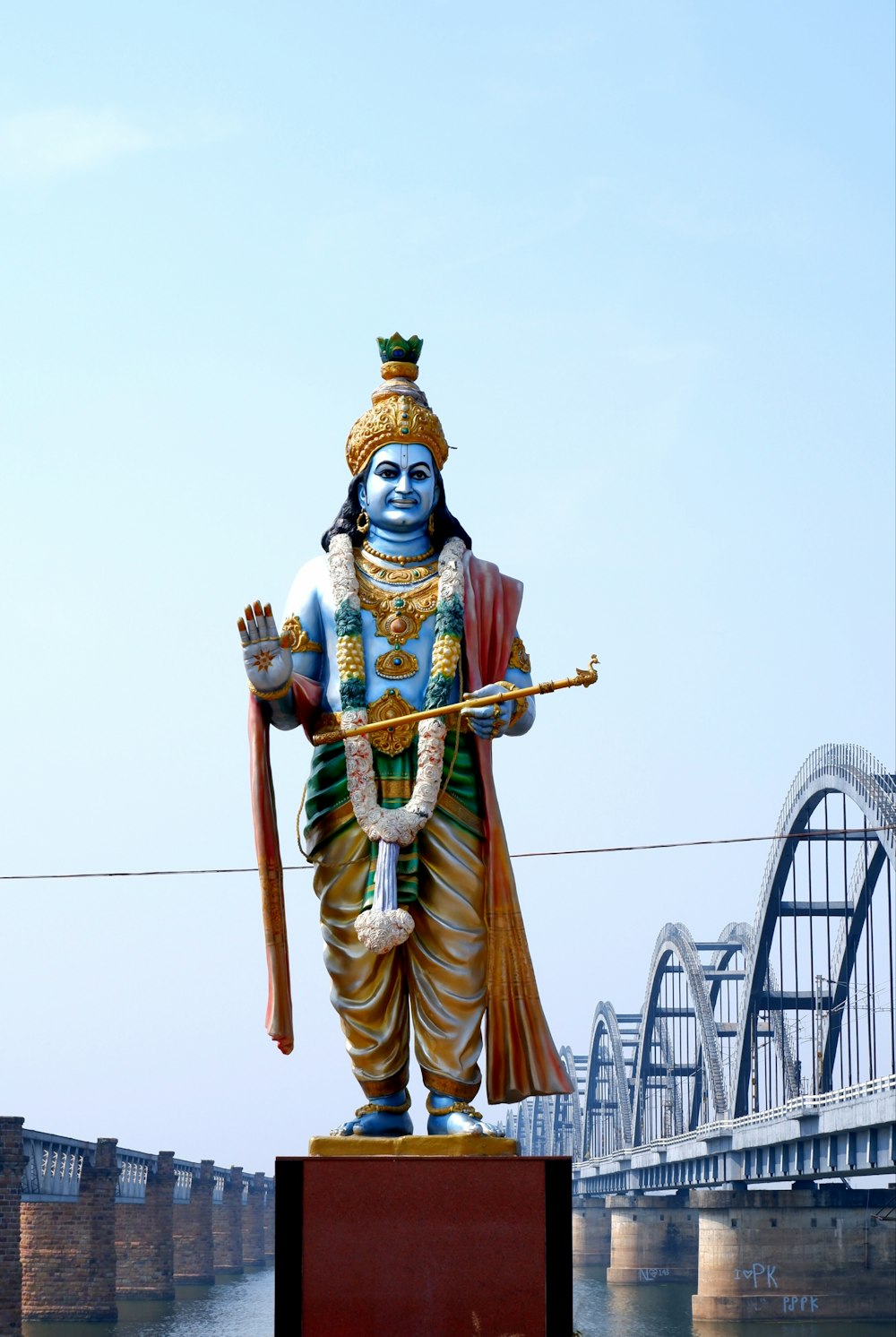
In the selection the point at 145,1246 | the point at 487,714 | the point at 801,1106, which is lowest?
the point at 145,1246

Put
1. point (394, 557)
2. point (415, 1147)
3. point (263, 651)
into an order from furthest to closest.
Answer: point (394, 557)
point (263, 651)
point (415, 1147)

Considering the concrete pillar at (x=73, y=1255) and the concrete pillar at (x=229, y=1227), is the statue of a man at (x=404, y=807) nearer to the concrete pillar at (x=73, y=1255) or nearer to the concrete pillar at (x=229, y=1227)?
the concrete pillar at (x=73, y=1255)

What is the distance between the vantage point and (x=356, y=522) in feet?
26.3

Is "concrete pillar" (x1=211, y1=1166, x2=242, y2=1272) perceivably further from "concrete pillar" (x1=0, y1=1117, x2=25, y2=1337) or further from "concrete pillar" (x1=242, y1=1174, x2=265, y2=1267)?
"concrete pillar" (x1=0, y1=1117, x2=25, y2=1337)

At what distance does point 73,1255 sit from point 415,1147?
38.2 metres

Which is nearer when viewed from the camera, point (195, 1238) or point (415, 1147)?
point (415, 1147)

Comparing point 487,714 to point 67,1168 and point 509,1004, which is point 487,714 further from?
point 67,1168

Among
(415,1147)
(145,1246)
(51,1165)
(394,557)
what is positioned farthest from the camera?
(145,1246)

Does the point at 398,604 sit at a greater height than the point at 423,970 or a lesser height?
greater

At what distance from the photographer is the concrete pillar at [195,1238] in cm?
6144

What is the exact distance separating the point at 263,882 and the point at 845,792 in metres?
39.4

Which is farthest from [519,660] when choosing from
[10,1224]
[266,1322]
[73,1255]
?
[266,1322]

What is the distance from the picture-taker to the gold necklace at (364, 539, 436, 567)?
7.85 m

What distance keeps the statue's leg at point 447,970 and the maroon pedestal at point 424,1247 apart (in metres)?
0.40
